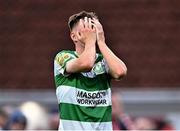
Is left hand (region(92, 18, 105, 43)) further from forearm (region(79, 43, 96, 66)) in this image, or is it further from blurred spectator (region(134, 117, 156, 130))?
blurred spectator (region(134, 117, 156, 130))

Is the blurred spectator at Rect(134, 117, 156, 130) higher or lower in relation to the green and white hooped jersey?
lower

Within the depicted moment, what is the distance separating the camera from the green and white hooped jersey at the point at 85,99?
604 centimetres

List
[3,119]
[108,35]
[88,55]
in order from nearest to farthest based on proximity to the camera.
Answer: [88,55] → [3,119] → [108,35]

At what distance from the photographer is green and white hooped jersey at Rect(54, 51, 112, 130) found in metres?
6.04

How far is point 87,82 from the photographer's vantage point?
19.9 ft

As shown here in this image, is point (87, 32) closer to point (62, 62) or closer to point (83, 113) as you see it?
point (62, 62)

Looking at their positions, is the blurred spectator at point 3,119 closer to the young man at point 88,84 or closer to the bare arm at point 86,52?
the young man at point 88,84

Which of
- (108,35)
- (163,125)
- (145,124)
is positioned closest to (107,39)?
(108,35)

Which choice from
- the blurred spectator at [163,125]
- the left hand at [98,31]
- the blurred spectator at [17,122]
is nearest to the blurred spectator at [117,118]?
the blurred spectator at [17,122]

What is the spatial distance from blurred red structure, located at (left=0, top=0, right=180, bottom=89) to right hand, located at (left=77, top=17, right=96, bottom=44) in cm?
734

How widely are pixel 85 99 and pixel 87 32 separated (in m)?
0.45

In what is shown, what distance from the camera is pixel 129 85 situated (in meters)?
13.5

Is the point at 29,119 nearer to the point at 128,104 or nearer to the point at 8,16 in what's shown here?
the point at 128,104

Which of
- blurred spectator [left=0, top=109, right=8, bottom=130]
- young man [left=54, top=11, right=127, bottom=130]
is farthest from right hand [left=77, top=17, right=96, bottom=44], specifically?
blurred spectator [left=0, top=109, right=8, bottom=130]
